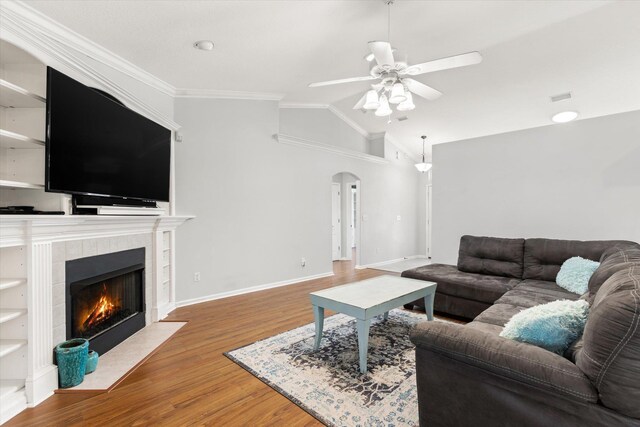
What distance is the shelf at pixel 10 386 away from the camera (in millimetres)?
1947

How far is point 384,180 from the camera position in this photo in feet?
24.5

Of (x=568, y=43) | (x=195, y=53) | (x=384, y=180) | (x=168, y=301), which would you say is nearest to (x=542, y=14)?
(x=568, y=43)

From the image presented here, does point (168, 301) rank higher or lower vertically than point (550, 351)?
lower

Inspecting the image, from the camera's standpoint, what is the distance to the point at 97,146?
255cm

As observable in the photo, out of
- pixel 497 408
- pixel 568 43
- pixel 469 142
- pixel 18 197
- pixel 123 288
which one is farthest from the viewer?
pixel 469 142

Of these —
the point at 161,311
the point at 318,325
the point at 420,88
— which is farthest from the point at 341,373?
the point at 420,88

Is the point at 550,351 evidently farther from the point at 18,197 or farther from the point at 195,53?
the point at 195,53

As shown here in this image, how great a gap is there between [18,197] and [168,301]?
6.82 feet

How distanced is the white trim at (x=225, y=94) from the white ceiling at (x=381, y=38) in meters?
0.11

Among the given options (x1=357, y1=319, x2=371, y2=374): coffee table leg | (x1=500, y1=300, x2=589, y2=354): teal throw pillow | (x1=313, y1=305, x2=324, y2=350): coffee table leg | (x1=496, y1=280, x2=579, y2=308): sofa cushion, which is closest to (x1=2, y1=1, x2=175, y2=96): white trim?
(x1=313, y1=305, x2=324, y2=350): coffee table leg

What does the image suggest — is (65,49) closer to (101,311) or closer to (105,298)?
(105,298)

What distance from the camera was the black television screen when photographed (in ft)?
7.04

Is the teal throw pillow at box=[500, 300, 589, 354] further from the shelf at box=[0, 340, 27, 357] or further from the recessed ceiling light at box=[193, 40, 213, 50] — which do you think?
the recessed ceiling light at box=[193, 40, 213, 50]

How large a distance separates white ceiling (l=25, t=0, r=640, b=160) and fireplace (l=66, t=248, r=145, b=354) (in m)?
2.13
